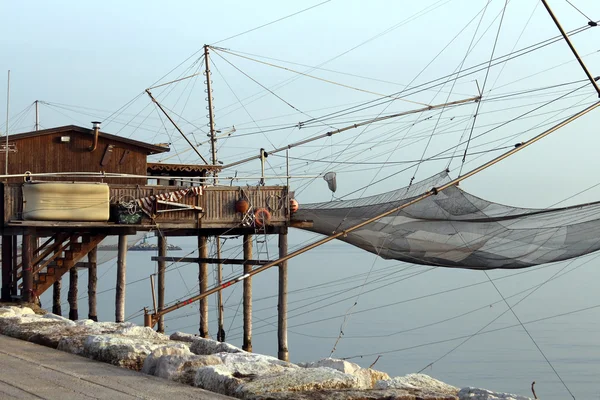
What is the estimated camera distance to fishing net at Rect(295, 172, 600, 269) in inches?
715

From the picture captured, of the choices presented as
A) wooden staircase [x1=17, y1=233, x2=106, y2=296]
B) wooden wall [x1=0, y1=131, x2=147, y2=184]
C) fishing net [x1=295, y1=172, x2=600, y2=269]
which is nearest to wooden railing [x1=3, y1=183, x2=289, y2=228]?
wooden staircase [x1=17, y1=233, x2=106, y2=296]

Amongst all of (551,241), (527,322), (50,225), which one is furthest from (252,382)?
(527,322)

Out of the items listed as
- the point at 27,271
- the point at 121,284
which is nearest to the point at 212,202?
the point at 121,284

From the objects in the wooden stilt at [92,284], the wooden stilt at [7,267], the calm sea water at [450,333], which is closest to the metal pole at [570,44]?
the calm sea water at [450,333]

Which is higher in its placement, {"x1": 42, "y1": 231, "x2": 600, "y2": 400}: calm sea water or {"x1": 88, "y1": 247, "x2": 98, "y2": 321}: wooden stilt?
{"x1": 88, "y1": 247, "x2": 98, "y2": 321}: wooden stilt

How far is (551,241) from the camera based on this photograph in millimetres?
18453

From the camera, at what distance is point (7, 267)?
1009 inches

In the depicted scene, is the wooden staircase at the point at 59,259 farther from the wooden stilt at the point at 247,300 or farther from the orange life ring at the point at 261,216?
the wooden stilt at the point at 247,300

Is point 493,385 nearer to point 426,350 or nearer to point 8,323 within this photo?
point 426,350

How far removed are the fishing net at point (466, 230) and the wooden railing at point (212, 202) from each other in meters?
4.31

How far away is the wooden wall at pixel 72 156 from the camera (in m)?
26.6

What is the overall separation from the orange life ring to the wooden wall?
4.57 meters

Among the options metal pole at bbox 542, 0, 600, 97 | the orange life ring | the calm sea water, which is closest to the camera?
metal pole at bbox 542, 0, 600, 97

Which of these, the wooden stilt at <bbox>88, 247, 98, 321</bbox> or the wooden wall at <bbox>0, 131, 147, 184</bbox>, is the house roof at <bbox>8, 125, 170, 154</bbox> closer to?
the wooden wall at <bbox>0, 131, 147, 184</bbox>
